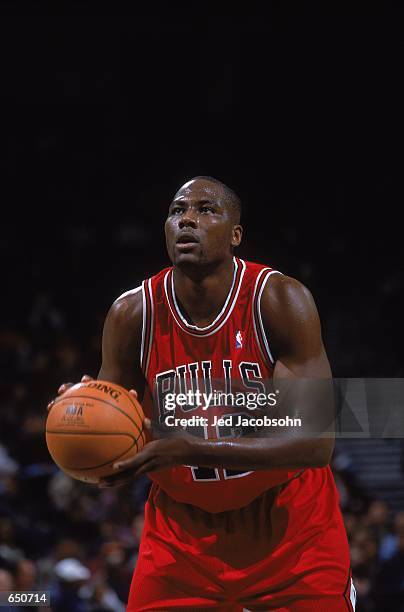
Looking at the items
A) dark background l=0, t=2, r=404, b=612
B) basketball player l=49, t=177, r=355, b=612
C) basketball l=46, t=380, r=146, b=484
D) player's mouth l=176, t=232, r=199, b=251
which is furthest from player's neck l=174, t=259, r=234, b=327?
dark background l=0, t=2, r=404, b=612

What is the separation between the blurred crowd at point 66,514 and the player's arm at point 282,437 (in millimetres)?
2458

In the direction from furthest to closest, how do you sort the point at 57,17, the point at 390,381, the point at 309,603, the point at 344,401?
1. the point at 57,17
2. the point at 390,381
3. the point at 344,401
4. the point at 309,603

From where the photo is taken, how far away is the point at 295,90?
7926 mm

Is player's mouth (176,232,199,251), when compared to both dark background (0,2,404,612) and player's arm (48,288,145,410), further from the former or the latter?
dark background (0,2,404,612)

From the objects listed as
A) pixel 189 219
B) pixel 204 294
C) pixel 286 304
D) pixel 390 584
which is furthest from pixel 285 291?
pixel 390 584

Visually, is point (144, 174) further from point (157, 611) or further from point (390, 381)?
point (157, 611)

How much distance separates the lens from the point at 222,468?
2.76 m

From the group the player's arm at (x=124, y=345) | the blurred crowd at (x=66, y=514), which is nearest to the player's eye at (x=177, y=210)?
the player's arm at (x=124, y=345)

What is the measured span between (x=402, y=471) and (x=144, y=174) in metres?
3.63

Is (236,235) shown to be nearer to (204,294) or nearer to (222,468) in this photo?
(204,294)

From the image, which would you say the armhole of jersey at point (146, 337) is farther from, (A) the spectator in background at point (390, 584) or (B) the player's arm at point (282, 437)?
(A) the spectator in background at point (390, 584)

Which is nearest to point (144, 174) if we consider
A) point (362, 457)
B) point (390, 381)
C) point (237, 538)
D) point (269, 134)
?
point (269, 134)

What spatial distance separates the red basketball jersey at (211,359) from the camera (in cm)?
296

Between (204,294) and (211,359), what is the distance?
0.76 ft
